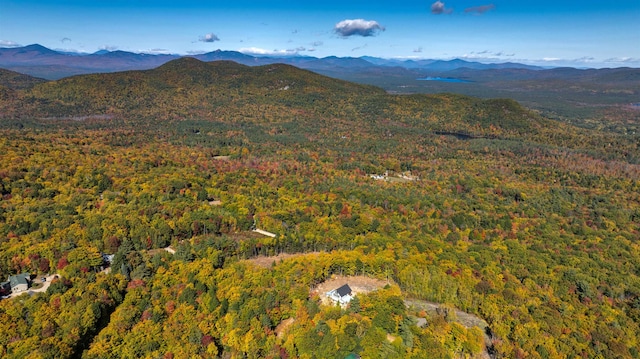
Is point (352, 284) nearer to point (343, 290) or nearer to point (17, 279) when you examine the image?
point (343, 290)

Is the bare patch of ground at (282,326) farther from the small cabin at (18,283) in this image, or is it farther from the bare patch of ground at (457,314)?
the small cabin at (18,283)

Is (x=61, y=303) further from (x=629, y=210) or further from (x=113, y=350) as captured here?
(x=629, y=210)

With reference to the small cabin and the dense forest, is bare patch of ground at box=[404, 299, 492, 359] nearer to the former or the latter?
the dense forest

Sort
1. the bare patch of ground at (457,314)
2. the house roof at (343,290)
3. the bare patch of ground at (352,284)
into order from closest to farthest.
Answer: the bare patch of ground at (457,314) < the house roof at (343,290) < the bare patch of ground at (352,284)

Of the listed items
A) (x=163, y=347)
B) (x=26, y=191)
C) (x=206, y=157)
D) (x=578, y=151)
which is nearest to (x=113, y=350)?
(x=163, y=347)

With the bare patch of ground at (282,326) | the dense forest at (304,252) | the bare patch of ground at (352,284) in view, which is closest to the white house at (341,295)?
the bare patch of ground at (352,284)

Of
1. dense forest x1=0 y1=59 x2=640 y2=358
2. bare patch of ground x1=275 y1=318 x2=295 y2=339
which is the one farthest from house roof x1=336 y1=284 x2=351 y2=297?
bare patch of ground x1=275 y1=318 x2=295 y2=339
